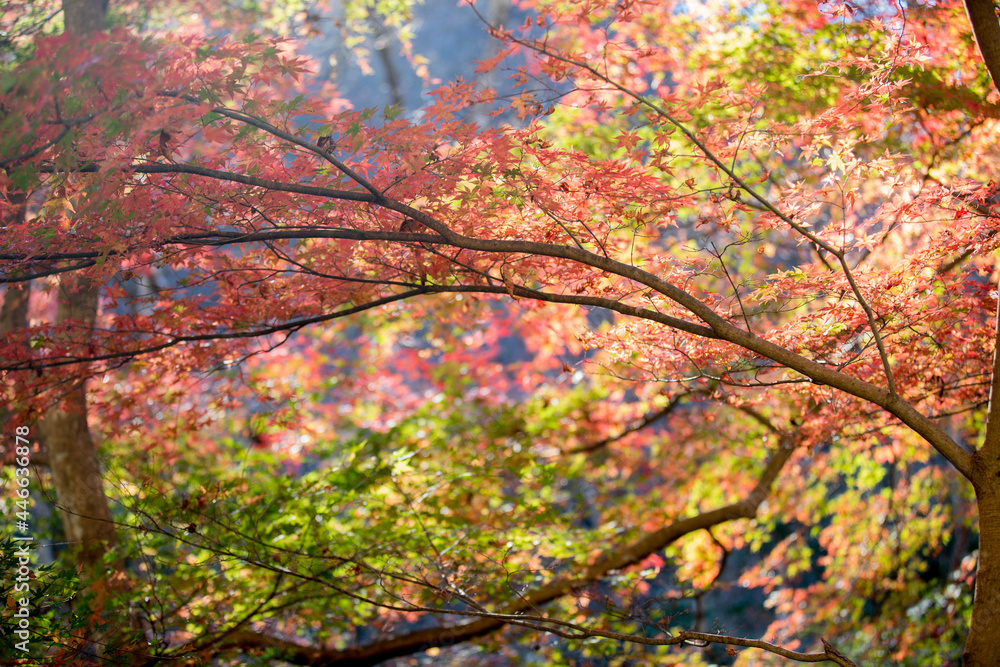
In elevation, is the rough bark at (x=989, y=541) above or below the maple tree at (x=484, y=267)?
below

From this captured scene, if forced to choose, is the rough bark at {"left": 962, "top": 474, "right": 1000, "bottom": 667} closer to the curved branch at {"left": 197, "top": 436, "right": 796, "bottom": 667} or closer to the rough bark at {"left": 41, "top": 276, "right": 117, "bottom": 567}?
the curved branch at {"left": 197, "top": 436, "right": 796, "bottom": 667}

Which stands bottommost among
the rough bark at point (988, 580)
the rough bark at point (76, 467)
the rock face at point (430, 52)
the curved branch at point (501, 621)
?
the rough bark at point (988, 580)

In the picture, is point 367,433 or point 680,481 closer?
point 367,433

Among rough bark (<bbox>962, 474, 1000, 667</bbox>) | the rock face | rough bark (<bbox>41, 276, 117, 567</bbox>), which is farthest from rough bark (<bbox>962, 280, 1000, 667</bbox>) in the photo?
the rock face

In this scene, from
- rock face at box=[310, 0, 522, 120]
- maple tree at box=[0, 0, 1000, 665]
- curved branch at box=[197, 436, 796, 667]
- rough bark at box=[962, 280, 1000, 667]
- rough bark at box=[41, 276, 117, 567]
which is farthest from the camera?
rock face at box=[310, 0, 522, 120]

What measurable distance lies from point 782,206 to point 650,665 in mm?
3037

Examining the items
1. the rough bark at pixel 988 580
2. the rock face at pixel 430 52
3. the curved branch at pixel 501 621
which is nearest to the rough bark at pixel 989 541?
the rough bark at pixel 988 580

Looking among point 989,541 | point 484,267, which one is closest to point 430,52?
point 484,267

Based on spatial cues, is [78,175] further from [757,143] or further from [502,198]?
[757,143]

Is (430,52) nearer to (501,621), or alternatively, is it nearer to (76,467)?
(76,467)

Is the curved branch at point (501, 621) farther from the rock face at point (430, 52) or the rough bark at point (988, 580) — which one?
the rock face at point (430, 52)

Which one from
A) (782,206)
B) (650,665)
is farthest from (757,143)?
(650,665)

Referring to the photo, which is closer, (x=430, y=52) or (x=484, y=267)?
(x=484, y=267)

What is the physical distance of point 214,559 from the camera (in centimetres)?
295
